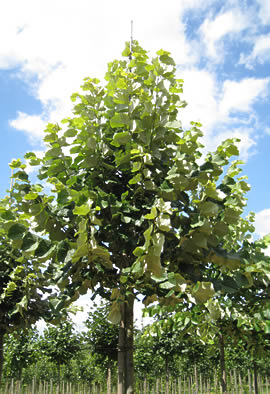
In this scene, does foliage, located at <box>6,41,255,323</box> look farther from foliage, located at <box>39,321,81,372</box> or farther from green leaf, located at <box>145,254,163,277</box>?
foliage, located at <box>39,321,81,372</box>

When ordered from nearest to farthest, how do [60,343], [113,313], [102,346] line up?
[113,313] < [102,346] < [60,343]

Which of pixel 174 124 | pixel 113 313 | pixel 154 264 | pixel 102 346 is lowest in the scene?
pixel 102 346

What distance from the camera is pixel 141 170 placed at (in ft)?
10.5

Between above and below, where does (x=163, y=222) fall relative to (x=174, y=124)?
below

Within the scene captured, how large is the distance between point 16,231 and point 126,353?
169cm

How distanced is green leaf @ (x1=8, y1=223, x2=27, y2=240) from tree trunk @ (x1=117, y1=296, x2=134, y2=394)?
4.19 feet

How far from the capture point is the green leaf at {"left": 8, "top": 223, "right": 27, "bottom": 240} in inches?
117

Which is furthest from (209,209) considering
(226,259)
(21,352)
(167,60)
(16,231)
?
(21,352)

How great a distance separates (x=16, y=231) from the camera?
3.00m

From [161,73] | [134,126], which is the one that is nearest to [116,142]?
[134,126]

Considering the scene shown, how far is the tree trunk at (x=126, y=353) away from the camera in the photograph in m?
3.51

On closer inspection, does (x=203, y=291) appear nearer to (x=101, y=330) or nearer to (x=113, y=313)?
(x=113, y=313)

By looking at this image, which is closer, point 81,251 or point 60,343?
point 81,251

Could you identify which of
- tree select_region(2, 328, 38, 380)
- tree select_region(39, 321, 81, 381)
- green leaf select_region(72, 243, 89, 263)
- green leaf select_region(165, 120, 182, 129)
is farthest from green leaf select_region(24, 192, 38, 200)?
tree select_region(2, 328, 38, 380)
